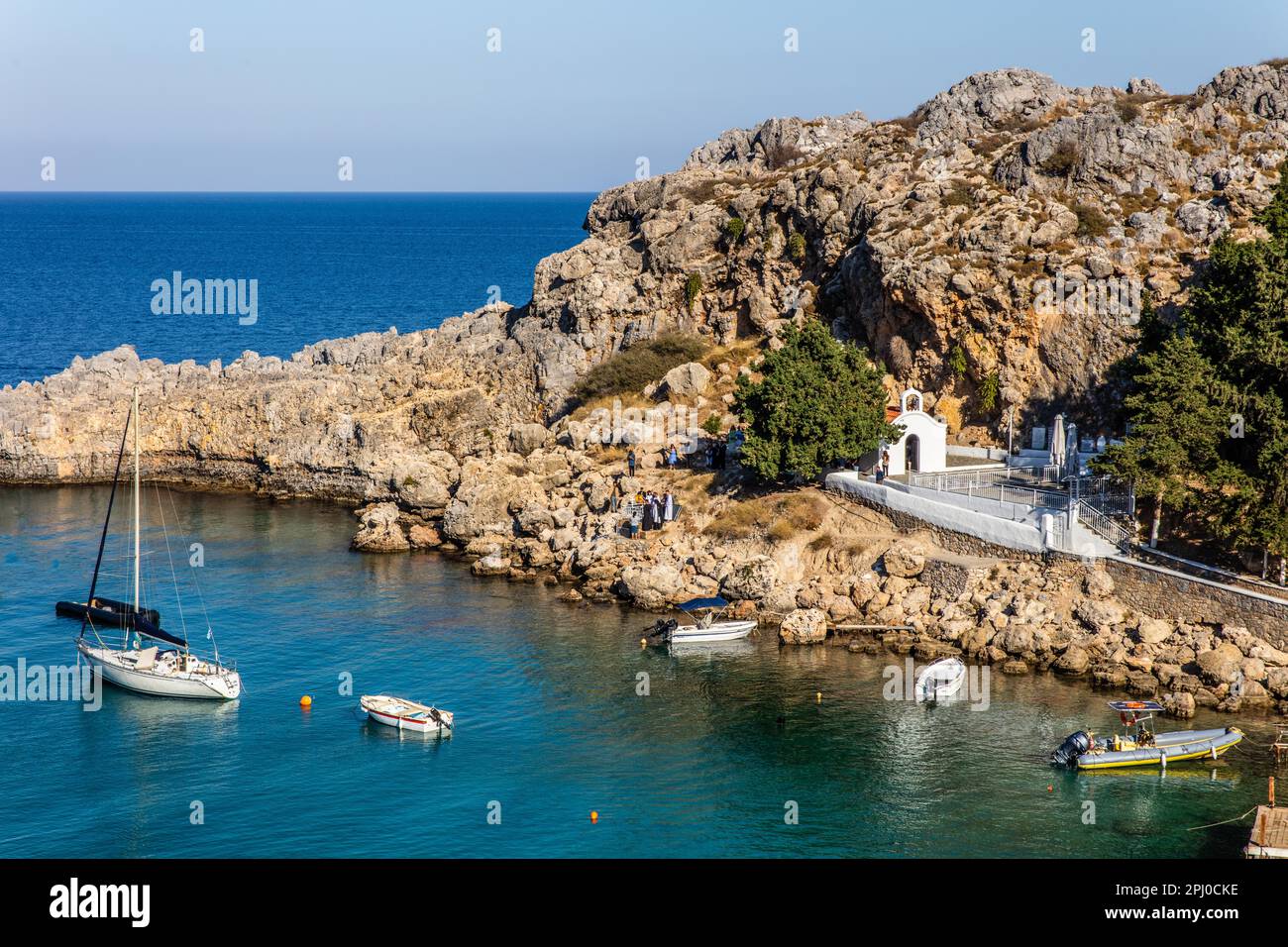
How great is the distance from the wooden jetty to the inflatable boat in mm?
5503

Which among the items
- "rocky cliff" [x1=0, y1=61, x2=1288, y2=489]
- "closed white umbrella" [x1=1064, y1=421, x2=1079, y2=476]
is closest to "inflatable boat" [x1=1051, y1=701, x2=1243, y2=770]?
"closed white umbrella" [x1=1064, y1=421, x2=1079, y2=476]

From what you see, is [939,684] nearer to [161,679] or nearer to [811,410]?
[811,410]

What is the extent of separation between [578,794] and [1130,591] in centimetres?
2448

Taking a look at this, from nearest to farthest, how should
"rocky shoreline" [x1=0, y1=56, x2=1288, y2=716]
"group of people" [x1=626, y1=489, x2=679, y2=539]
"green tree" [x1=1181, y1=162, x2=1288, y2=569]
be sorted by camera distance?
"green tree" [x1=1181, y1=162, x2=1288, y2=569], "rocky shoreline" [x1=0, y1=56, x2=1288, y2=716], "group of people" [x1=626, y1=489, x2=679, y2=539]

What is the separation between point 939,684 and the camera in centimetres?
5019

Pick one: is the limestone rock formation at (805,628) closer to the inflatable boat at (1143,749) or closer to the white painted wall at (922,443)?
the white painted wall at (922,443)

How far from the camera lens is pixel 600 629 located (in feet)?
193

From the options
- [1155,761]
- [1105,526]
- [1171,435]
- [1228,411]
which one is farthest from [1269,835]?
[1228,411]

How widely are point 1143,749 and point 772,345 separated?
40736mm

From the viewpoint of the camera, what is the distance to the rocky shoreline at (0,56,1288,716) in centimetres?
5681

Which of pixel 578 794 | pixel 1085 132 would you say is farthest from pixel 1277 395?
pixel 578 794

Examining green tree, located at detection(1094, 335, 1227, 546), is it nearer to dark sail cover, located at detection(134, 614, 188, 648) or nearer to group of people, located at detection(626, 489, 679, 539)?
group of people, located at detection(626, 489, 679, 539)

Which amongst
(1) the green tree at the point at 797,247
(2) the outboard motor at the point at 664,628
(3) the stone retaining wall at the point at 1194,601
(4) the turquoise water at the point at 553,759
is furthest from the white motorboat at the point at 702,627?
(1) the green tree at the point at 797,247

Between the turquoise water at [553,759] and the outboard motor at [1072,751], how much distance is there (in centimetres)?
56
